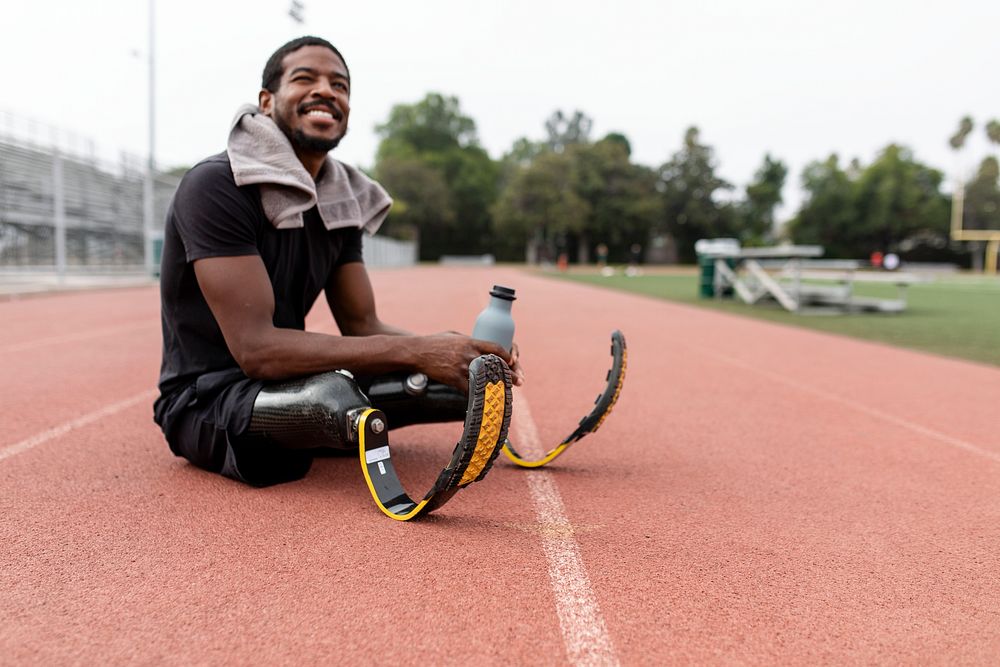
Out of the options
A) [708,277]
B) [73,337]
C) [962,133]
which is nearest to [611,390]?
[73,337]

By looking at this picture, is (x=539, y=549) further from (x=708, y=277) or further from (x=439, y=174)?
(x=439, y=174)

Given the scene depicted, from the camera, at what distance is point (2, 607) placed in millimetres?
1984

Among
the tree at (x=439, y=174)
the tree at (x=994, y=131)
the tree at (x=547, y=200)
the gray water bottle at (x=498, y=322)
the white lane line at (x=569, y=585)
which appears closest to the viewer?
the white lane line at (x=569, y=585)

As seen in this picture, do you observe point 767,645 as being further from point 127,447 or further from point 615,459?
point 127,447

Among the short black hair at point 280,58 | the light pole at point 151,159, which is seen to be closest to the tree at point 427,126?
the light pole at point 151,159

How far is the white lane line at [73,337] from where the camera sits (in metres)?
7.45

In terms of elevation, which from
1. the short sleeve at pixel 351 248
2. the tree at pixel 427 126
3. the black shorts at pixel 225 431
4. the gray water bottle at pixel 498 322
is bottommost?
the black shorts at pixel 225 431

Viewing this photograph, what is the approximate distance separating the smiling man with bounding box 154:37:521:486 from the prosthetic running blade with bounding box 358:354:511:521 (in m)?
0.09

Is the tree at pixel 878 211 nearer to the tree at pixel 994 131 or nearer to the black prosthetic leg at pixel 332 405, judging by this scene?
the tree at pixel 994 131

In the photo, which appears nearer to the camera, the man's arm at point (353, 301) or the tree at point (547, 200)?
the man's arm at point (353, 301)

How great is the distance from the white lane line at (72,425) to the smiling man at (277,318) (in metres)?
1.08

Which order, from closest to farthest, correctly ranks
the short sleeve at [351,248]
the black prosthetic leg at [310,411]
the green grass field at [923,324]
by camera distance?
1. the black prosthetic leg at [310,411]
2. the short sleeve at [351,248]
3. the green grass field at [923,324]

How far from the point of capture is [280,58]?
3020 millimetres

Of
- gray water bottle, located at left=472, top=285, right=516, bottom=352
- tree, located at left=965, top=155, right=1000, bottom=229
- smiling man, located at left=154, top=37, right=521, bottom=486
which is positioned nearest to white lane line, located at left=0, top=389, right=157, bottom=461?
smiling man, located at left=154, top=37, right=521, bottom=486
